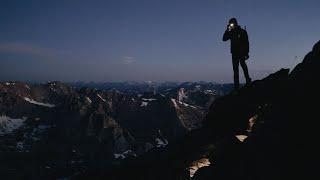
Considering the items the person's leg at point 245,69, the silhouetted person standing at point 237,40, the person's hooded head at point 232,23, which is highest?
the person's hooded head at point 232,23

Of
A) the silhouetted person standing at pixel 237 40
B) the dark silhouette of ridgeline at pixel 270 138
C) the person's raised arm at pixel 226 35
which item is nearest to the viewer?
the dark silhouette of ridgeline at pixel 270 138

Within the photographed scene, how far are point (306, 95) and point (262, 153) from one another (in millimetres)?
3347

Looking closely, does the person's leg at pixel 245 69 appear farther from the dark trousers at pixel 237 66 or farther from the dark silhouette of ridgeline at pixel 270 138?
the dark silhouette of ridgeline at pixel 270 138

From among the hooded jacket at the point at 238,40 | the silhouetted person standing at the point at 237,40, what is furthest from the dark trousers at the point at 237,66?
the hooded jacket at the point at 238,40

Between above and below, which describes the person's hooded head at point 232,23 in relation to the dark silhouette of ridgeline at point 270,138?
above

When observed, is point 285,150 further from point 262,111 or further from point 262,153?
point 262,111

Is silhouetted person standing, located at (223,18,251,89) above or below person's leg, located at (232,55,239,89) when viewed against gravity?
above

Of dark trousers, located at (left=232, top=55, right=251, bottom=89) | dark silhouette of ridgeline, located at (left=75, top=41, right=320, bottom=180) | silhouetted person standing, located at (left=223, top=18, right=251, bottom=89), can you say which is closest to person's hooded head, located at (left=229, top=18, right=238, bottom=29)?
silhouetted person standing, located at (left=223, top=18, right=251, bottom=89)

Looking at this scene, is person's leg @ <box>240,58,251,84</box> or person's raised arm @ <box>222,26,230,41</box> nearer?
person's raised arm @ <box>222,26,230,41</box>

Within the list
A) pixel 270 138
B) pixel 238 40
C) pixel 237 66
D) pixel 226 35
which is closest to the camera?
pixel 270 138

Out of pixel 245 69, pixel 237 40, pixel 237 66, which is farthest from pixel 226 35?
pixel 245 69

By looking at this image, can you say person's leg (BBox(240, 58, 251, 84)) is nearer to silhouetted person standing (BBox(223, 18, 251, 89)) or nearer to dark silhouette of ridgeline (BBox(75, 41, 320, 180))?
silhouetted person standing (BBox(223, 18, 251, 89))

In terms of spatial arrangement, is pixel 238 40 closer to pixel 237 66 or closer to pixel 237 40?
pixel 237 40

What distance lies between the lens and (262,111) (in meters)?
21.3
